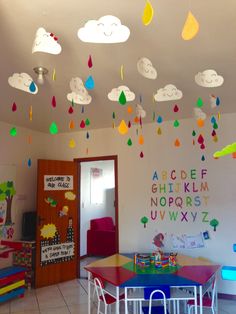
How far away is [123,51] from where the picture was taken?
8.39 feet

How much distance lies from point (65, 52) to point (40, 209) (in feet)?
9.07

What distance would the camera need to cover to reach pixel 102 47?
2.51 meters

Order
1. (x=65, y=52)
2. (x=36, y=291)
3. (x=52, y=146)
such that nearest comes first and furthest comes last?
(x=65, y=52) → (x=36, y=291) → (x=52, y=146)

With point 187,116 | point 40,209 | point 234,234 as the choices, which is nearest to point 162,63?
point 187,116

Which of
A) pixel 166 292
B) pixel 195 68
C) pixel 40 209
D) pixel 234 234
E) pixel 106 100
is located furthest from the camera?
pixel 40 209

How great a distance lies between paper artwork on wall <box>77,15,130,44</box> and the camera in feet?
5.49

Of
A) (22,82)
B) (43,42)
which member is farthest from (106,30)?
(22,82)

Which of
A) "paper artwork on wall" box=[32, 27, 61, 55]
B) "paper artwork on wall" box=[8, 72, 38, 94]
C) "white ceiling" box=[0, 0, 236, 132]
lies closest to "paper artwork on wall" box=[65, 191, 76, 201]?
"white ceiling" box=[0, 0, 236, 132]

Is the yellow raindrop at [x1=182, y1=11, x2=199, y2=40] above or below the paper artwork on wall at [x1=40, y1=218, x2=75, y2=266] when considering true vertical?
above

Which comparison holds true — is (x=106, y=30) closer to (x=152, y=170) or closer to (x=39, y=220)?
(x=152, y=170)

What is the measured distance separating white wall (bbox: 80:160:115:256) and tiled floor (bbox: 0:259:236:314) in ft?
6.40

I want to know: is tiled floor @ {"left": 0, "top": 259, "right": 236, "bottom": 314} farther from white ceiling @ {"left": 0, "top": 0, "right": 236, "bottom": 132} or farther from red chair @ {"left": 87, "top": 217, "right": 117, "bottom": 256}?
white ceiling @ {"left": 0, "top": 0, "right": 236, "bottom": 132}

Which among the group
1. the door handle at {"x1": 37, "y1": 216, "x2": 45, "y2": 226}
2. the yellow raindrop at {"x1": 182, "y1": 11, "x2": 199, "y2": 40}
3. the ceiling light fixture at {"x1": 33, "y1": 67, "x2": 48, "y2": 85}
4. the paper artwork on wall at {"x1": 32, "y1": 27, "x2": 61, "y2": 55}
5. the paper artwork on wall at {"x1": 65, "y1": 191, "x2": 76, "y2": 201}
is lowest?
the door handle at {"x1": 37, "y1": 216, "x2": 45, "y2": 226}

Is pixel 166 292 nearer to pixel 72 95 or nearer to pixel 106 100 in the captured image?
pixel 72 95
